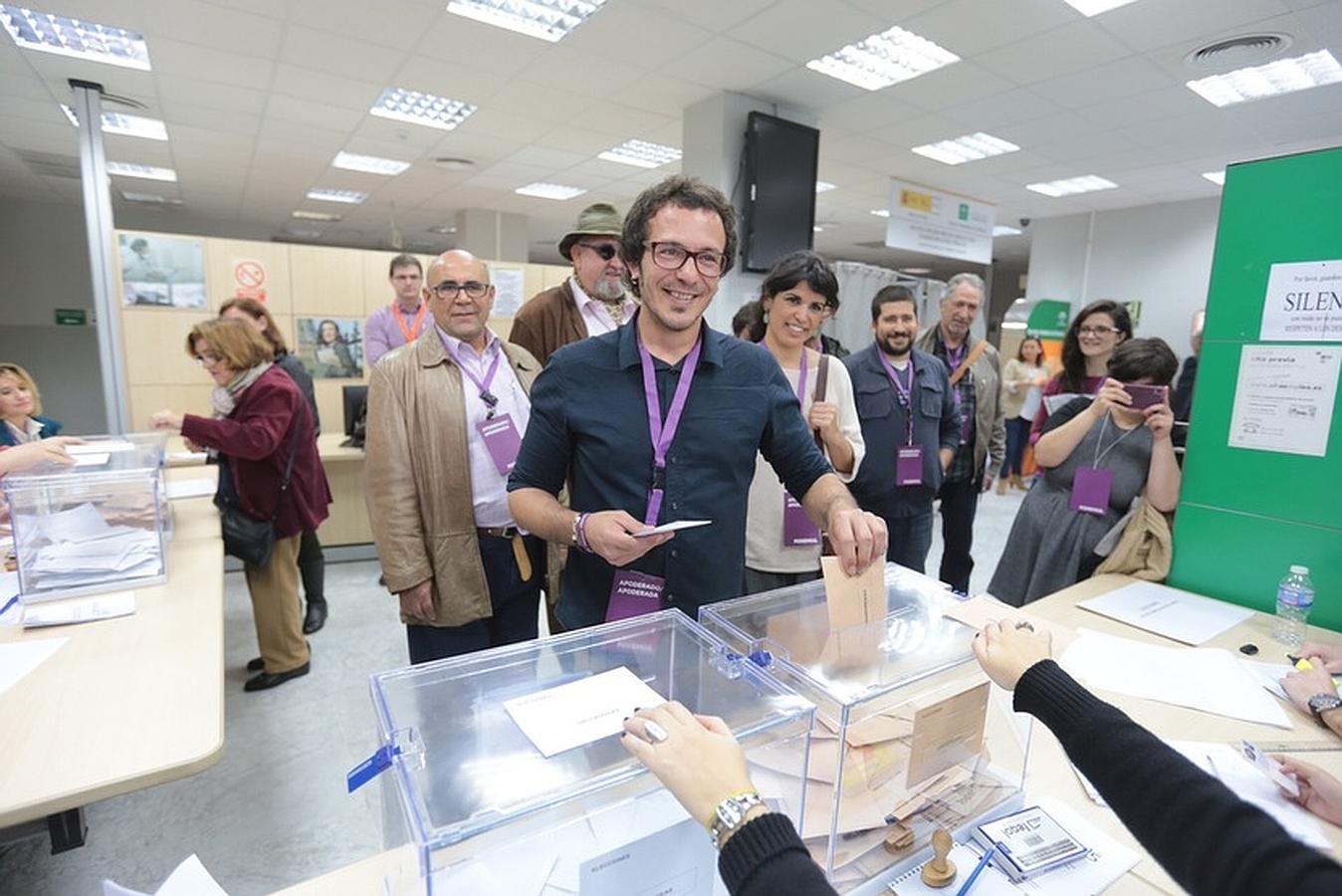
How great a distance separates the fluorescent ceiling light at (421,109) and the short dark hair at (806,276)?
397 cm

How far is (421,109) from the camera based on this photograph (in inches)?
208

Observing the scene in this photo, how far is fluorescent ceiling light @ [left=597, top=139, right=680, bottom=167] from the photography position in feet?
19.5

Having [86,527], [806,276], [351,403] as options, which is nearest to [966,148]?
[806,276]

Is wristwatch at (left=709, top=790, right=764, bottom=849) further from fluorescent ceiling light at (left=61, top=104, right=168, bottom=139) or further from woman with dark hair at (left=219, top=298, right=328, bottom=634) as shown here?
fluorescent ceiling light at (left=61, top=104, right=168, bottom=139)

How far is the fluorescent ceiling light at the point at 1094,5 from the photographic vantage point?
3299mm

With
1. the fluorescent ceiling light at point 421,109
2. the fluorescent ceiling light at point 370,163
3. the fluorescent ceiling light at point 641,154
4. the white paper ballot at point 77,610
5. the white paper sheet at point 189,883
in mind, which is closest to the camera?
the white paper sheet at point 189,883

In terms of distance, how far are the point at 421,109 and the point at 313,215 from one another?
5294mm

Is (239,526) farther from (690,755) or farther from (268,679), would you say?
(690,755)

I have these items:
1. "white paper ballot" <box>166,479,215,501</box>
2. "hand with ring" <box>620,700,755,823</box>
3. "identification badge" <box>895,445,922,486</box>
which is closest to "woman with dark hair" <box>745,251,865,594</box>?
"identification badge" <box>895,445,922,486</box>

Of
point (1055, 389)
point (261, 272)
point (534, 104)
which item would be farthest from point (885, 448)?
point (261, 272)

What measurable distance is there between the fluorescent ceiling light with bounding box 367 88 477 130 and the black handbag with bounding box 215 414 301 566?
345 cm

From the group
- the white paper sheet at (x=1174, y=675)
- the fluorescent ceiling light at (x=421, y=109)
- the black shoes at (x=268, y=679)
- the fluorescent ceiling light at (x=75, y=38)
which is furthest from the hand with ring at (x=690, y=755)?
the fluorescent ceiling light at (x=421, y=109)

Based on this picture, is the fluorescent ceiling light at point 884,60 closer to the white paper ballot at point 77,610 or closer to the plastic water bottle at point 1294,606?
the plastic water bottle at point 1294,606

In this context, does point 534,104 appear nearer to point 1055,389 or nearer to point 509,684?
point 1055,389
